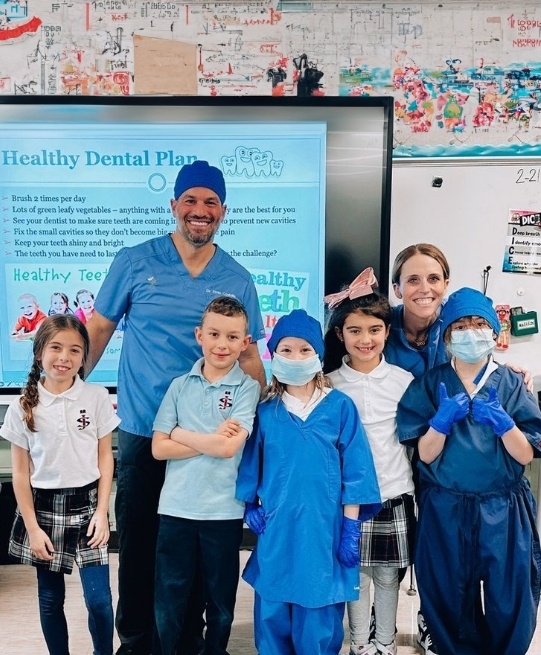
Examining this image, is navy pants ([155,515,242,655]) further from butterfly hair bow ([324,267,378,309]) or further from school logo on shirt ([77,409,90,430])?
butterfly hair bow ([324,267,378,309])

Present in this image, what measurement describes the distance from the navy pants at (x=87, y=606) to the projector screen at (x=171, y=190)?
934 millimetres

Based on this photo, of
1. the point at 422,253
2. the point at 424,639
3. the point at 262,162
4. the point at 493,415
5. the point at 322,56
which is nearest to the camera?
the point at 493,415

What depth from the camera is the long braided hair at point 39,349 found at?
5.77 ft

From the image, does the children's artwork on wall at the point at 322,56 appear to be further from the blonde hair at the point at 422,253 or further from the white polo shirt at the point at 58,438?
the white polo shirt at the point at 58,438

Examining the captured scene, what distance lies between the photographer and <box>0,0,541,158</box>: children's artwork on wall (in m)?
2.63

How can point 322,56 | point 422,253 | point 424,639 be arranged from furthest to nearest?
point 322,56
point 424,639
point 422,253

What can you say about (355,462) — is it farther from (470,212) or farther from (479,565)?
(470,212)

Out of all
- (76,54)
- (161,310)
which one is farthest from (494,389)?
(76,54)

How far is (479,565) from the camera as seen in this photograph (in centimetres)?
183

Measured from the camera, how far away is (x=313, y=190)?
248cm

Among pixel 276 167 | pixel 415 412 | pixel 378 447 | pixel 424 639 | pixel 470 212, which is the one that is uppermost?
pixel 276 167

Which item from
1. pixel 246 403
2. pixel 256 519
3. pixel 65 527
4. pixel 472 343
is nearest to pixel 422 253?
pixel 472 343

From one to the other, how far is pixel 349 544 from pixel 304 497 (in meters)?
0.18

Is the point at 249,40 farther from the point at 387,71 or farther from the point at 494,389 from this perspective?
the point at 494,389
